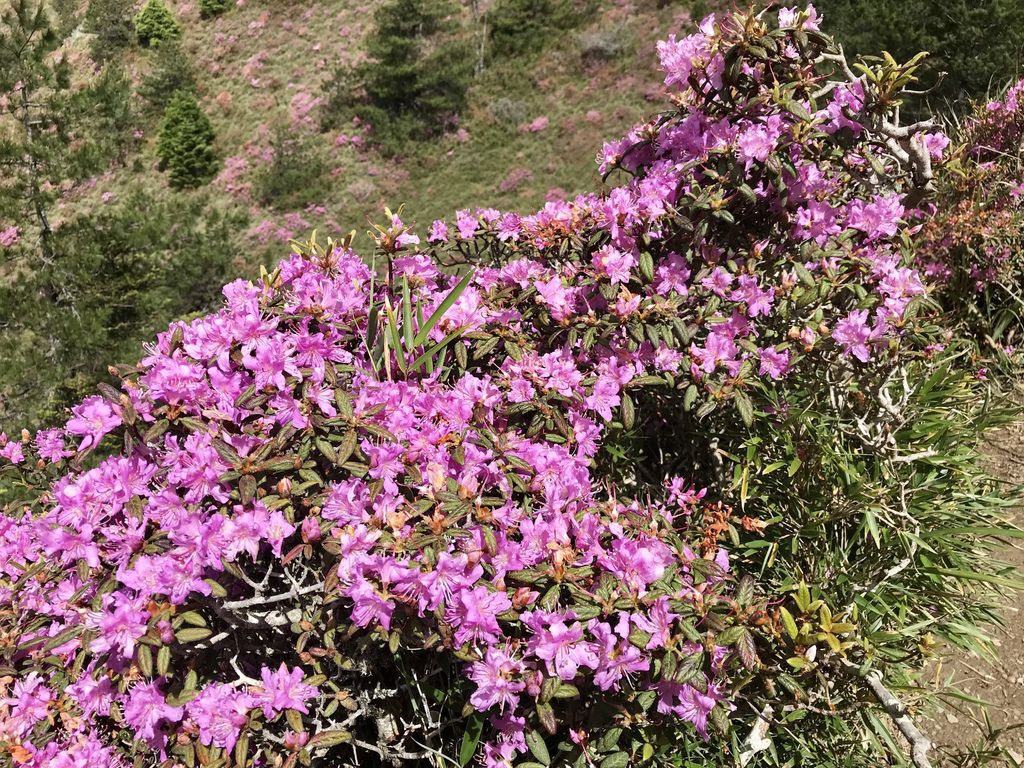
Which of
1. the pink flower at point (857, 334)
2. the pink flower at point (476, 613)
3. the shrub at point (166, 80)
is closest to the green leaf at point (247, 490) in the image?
the pink flower at point (476, 613)

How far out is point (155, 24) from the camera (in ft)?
72.6

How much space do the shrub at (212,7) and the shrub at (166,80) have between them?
3976mm

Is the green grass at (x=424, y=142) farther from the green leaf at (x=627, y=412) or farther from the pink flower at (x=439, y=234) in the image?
the green leaf at (x=627, y=412)

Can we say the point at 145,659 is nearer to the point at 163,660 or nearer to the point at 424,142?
the point at 163,660

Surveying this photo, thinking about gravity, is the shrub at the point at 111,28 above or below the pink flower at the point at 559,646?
above

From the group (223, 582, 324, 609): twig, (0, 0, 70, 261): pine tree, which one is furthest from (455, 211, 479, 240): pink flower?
(0, 0, 70, 261): pine tree

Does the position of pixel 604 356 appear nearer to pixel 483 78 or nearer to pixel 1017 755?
pixel 1017 755

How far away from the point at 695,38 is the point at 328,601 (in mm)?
2144

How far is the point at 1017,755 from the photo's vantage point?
2021mm

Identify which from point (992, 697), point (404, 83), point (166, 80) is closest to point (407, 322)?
point (992, 697)

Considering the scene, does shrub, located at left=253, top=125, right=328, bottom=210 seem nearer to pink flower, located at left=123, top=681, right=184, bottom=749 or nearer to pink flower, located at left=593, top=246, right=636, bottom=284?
pink flower, located at left=593, top=246, right=636, bottom=284

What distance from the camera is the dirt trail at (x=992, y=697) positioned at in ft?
6.79

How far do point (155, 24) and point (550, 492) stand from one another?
27.2m

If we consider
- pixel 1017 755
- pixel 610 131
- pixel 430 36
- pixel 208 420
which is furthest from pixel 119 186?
pixel 1017 755
